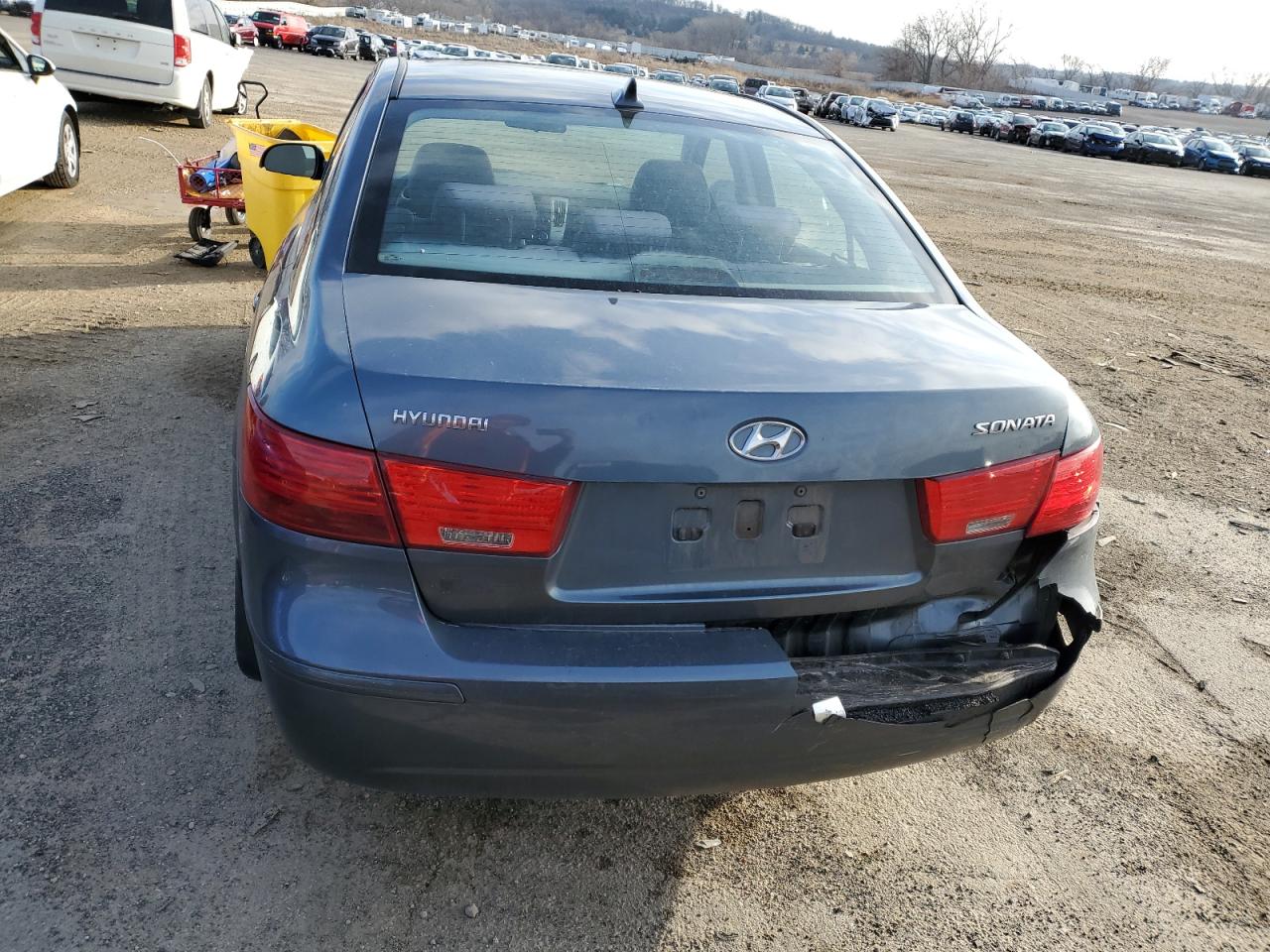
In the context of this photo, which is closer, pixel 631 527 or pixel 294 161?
pixel 631 527

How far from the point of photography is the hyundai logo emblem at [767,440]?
1.92m

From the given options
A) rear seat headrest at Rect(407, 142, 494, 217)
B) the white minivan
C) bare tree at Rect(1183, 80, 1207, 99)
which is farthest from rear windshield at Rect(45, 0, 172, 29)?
bare tree at Rect(1183, 80, 1207, 99)

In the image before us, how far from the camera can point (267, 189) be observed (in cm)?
650

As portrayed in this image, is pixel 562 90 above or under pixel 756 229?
above

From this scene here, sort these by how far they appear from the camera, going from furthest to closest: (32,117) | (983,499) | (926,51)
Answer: (926,51), (32,117), (983,499)

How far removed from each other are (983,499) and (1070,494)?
0.27 metres

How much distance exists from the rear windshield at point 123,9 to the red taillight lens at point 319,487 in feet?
45.8

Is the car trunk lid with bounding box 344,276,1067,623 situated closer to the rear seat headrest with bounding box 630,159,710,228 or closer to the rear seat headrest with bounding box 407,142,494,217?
the rear seat headrest with bounding box 407,142,494,217

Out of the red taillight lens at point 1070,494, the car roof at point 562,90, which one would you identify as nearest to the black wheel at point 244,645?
the car roof at point 562,90

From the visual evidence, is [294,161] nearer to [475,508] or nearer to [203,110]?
[475,508]

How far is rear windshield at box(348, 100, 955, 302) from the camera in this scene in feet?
8.27

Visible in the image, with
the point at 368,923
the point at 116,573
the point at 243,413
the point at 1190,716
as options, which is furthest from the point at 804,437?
the point at 116,573

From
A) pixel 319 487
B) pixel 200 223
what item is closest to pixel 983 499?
pixel 319 487

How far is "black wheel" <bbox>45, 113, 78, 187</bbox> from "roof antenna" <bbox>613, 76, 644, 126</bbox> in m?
7.86
